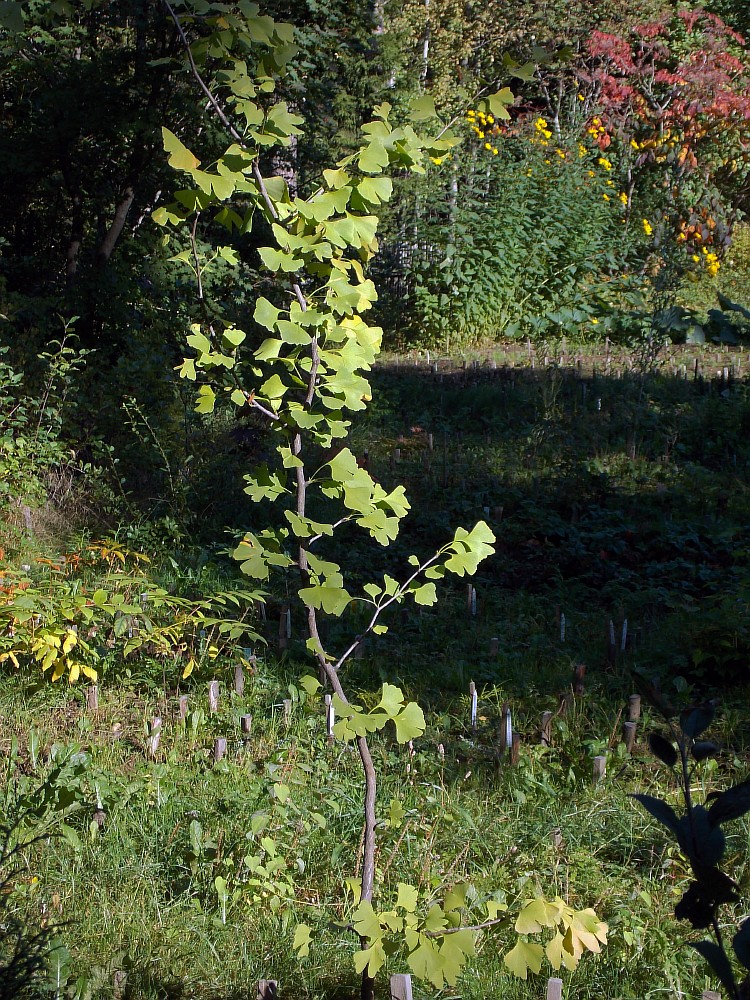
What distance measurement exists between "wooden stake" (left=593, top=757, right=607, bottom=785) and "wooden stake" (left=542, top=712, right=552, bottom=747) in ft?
0.96

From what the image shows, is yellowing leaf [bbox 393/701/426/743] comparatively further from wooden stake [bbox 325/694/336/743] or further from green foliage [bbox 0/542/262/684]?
wooden stake [bbox 325/694/336/743]

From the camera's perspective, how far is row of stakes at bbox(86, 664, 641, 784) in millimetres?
3223

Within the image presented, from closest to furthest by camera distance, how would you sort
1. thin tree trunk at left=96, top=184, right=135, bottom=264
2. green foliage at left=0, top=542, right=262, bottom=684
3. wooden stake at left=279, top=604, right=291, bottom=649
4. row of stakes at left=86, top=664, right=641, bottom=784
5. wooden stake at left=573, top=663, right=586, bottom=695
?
row of stakes at left=86, top=664, right=641, bottom=784 < green foliage at left=0, top=542, right=262, bottom=684 < wooden stake at left=573, top=663, right=586, bottom=695 < wooden stake at left=279, top=604, right=291, bottom=649 < thin tree trunk at left=96, top=184, right=135, bottom=264

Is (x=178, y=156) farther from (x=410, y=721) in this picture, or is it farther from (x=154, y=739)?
(x=154, y=739)

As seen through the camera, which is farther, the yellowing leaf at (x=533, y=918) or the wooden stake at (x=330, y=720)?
the wooden stake at (x=330, y=720)

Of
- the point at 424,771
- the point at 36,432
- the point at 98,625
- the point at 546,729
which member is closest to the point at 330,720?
the point at 424,771

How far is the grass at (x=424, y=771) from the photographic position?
7.97 feet

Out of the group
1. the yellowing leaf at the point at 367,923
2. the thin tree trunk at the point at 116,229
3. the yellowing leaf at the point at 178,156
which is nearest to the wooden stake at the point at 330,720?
the yellowing leaf at the point at 367,923

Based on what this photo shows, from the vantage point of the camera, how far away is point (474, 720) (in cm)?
347

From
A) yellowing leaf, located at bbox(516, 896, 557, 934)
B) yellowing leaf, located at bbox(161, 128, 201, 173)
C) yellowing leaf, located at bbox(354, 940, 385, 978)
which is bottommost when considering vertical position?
yellowing leaf, located at bbox(354, 940, 385, 978)

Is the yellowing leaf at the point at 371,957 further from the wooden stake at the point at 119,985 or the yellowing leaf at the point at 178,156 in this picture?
the yellowing leaf at the point at 178,156

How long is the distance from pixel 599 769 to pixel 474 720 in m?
0.53

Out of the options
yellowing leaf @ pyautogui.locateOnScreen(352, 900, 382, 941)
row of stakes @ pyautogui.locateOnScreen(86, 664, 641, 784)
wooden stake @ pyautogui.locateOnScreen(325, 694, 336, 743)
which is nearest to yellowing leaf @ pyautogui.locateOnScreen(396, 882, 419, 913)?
yellowing leaf @ pyautogui.locateOnScreen(352, 900, 382, 941)

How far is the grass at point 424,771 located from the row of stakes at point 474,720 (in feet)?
0.14
